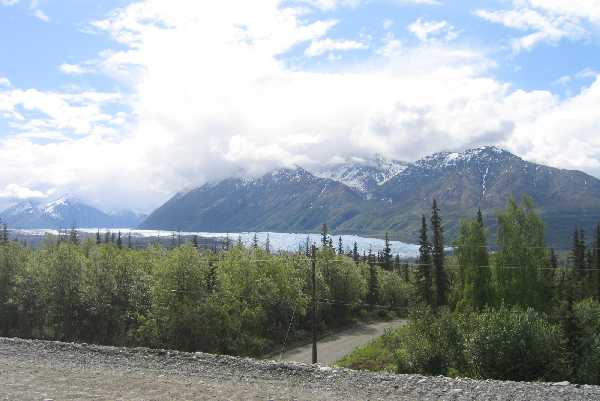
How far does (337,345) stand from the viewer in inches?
2437

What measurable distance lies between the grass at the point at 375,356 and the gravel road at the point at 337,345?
1.90 meters

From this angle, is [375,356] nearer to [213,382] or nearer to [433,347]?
[433,347]

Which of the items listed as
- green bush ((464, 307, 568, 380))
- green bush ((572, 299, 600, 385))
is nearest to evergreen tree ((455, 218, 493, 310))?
green bush ((572, 299, 600, 385))

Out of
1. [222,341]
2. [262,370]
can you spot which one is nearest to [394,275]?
[222,341]

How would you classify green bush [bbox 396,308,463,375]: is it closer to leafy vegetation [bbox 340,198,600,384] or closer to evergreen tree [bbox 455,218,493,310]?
leafy vegetation [bbox 340,198,600,384]

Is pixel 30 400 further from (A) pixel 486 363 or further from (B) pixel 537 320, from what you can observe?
(B) pixel 537 320

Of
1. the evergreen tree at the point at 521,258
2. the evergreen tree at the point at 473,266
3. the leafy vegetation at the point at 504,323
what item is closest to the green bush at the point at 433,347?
the leafy vegetation at the point at 504,323

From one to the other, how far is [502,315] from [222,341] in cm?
2903

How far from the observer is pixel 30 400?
37.3 feet

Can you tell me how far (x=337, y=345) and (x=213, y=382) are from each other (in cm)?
→ 5049

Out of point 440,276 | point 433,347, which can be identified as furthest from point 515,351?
point 440,276

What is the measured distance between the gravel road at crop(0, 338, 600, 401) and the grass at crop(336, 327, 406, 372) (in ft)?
95.3

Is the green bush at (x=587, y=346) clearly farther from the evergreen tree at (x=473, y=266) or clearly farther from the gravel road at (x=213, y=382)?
the gravel road at (x=213, y=382)

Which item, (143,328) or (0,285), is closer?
(143,328)
